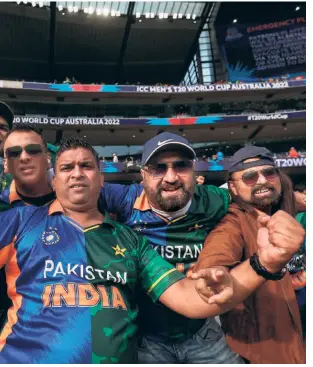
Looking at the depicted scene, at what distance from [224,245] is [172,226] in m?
0.41

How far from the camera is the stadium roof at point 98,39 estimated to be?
75.6 feet

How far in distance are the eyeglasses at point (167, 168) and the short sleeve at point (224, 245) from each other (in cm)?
48

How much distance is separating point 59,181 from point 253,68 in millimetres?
26592

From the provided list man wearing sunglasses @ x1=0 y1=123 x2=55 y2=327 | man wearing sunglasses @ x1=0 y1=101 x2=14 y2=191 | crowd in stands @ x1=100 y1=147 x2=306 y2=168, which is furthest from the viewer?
crowd in stands @ x1=100 y1=147 x2=306 y2=168

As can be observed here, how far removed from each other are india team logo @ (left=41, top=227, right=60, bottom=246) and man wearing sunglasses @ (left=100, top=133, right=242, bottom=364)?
0.51 metres

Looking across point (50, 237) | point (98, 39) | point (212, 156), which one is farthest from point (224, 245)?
point (98, 39)

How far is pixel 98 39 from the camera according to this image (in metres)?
25.0

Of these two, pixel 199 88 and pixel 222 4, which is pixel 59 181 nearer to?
pixel 199 88

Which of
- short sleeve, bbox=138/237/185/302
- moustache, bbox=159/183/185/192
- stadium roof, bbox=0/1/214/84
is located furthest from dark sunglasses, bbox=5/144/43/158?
stadium roof, bbox=0/1/214/84

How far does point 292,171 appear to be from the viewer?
21.1m

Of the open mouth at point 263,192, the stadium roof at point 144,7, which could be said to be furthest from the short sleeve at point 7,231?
the stadium roof at point 144,7

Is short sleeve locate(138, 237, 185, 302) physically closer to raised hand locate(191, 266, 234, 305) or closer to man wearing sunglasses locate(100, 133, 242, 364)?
man wearing sunglasses locate(100, 133, 242, 364)

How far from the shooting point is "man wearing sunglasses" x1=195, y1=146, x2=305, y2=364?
5.58 ft
